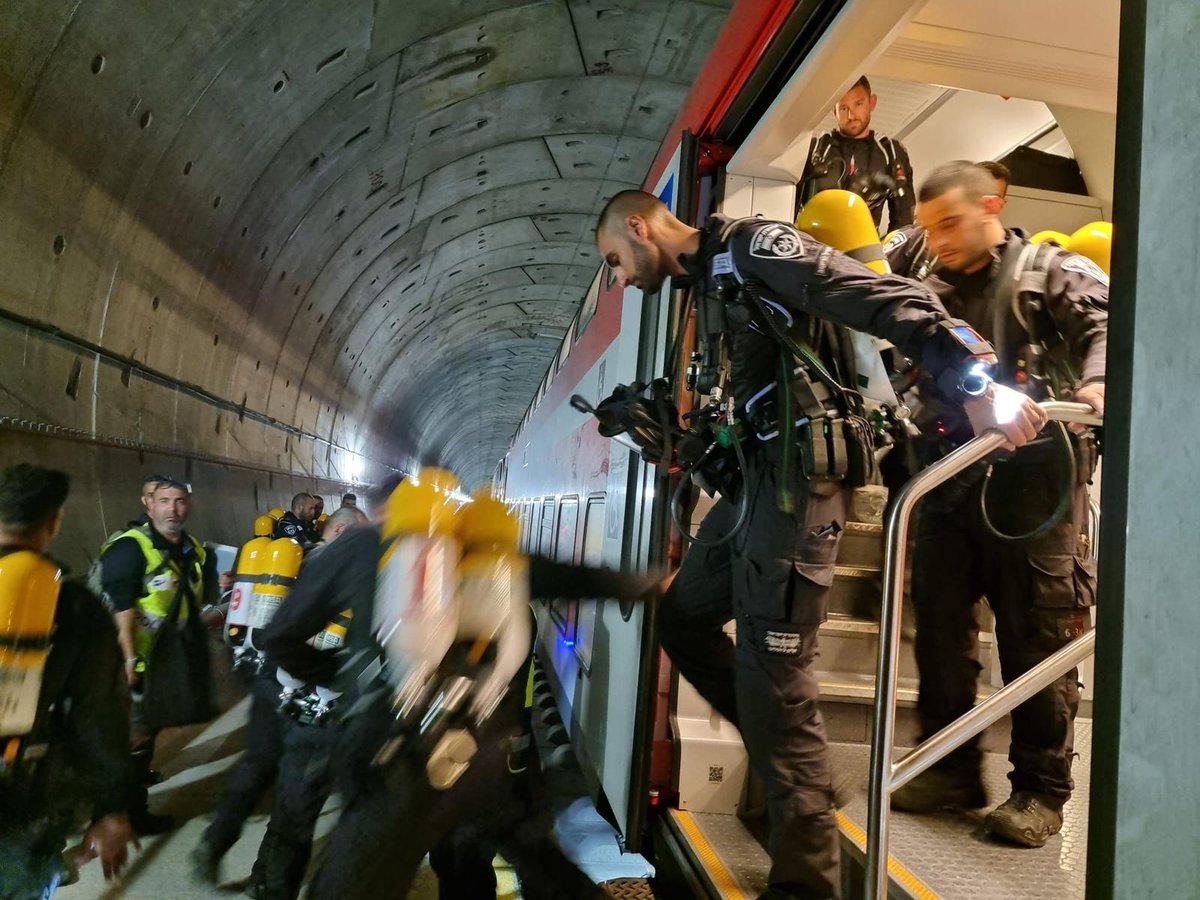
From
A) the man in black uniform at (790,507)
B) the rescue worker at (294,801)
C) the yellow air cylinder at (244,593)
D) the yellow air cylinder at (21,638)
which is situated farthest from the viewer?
the yellow air cylinder at (244,593)

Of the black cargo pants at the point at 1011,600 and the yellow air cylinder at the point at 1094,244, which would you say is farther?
the yellow air cylinder at the point at 1094,244

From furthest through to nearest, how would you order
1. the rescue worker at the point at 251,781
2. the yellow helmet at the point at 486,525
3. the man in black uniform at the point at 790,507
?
the rescue worker at the point at 251,781 < the yellow helmet at the point at 486,525 < the man in black uniform at the point at 790,507

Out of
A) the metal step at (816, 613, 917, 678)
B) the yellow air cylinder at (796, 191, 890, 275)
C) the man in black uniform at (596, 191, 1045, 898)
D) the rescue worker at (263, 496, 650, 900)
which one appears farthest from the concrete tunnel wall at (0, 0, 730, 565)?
the metal step at (816, 613, 917, 678)

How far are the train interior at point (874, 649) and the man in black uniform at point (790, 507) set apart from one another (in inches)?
10.6

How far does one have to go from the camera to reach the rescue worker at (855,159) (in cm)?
388

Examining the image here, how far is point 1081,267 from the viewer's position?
7.46 ft

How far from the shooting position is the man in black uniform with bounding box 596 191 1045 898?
1.90m

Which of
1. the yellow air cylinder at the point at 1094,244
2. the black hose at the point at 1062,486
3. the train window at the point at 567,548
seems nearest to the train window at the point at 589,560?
the train window at the point at 567,548

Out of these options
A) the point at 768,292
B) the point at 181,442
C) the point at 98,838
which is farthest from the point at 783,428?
the point at 181,442

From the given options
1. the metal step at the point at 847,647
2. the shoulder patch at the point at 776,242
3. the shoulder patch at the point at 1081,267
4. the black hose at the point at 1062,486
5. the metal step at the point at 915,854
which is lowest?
the metal step at the point at 915,854

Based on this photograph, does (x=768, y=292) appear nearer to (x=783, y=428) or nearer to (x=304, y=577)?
(x=783, y=428)

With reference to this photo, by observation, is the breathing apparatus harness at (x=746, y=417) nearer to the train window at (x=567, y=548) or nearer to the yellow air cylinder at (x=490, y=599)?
the yellow air cylinder at (x=490, y=599)

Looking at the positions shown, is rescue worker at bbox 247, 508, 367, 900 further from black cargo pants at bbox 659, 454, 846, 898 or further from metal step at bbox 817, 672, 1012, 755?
metal step at bbox 817, 672, 1012, 755

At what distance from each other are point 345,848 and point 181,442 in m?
5.84
